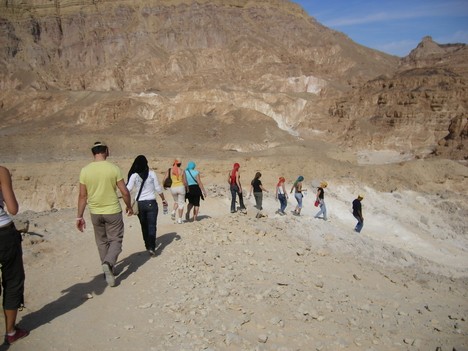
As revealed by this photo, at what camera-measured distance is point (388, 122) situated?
4438 centimetres

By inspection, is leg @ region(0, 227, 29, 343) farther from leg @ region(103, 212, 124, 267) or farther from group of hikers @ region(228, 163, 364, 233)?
group of hikers @ region(228, 163, 364, 233)

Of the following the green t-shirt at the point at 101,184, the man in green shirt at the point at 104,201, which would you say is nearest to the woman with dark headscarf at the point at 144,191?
the man in green shirt at the point at 104,201

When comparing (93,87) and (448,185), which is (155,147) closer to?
(448,185)

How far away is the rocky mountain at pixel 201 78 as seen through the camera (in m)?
43.2

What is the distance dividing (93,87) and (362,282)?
6618cm

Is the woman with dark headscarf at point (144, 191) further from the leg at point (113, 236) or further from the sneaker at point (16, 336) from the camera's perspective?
the sneaker at point (16, 336)

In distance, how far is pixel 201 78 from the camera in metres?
61.2

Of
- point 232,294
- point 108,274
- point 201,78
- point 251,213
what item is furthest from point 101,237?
point 201,78

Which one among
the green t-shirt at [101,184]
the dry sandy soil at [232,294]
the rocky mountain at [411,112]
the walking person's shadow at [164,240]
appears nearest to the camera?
the dry sandy soil at [232,294]

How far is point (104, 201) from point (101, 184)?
227 mm

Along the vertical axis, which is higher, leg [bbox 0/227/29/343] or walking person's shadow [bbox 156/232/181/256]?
leg [bbox 0/227/29/343]

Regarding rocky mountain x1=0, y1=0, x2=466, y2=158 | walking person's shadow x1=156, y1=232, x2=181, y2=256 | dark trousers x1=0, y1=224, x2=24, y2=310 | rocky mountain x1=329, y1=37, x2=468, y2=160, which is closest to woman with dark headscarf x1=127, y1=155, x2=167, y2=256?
walking person's shadow x1=156, y1=232, x2=181, y2=256

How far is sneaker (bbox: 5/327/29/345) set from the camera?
425 cm

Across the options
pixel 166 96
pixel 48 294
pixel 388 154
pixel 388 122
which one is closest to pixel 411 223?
pixel 48 294
